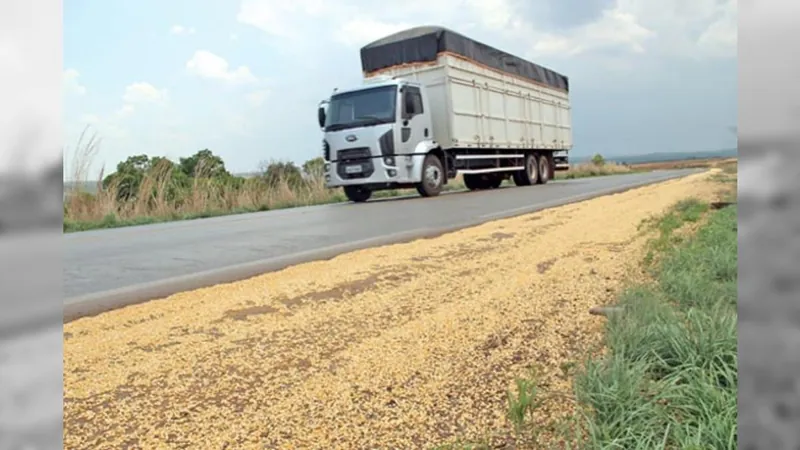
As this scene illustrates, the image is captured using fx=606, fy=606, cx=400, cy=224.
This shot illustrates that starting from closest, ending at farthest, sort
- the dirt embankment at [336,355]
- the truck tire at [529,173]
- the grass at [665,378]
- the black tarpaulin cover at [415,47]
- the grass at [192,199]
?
the grass at [665,378], the dirt embankment at [336,355], the grass at [192,199], the black tarpaulin cover at [415,47], the truck tire at [529,173]

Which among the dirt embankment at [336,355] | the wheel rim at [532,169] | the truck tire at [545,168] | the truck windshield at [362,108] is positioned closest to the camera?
the dirt embankment at [336,355]

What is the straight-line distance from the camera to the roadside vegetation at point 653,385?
1357 millimetres

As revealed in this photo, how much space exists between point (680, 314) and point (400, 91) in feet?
34.4

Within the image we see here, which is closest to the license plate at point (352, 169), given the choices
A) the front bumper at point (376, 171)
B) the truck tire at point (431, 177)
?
the front bumper at point (376, 171)

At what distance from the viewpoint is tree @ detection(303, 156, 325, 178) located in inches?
620

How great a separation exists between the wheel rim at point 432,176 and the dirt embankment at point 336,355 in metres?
8.90

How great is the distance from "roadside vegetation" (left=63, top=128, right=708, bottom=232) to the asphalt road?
7.43 feet

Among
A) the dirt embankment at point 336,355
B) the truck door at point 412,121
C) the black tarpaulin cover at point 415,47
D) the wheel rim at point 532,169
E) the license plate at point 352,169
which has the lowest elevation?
the dirt embankment at point 336,355

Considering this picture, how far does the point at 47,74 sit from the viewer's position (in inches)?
29.5

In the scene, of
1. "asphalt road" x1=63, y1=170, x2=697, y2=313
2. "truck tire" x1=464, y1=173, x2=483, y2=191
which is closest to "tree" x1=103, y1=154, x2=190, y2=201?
"asphalt road" x1=63, y1=170, x2=697, y2=313

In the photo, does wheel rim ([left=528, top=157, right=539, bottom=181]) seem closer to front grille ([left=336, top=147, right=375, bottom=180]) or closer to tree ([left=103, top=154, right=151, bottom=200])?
front grille ([left=336, top=147, right=375, bottom=180])

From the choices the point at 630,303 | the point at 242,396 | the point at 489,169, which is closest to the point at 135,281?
the point at 242,396

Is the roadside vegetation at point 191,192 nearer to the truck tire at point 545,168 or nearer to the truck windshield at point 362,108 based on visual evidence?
the truck windshield at point 362,108

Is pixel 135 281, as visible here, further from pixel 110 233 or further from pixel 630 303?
pixel 110 233
